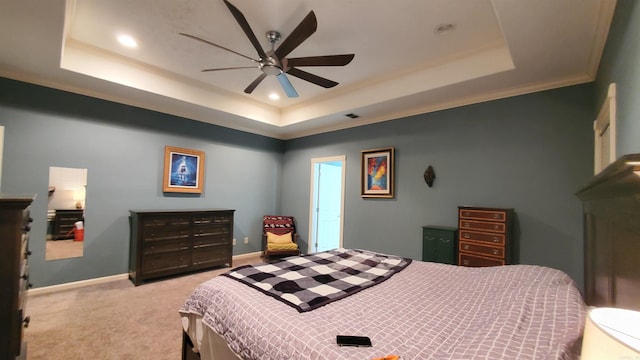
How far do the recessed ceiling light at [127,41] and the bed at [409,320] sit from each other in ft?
9.03

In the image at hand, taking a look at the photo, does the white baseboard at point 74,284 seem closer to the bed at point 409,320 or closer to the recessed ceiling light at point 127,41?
the bed at point 409,320

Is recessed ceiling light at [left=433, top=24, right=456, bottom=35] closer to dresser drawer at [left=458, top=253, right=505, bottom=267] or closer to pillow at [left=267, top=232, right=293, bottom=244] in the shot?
dresser drawer at [left=458, top=253, right=505, bottom=267]

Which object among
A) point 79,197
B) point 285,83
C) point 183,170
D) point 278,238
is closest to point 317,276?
point 285,83

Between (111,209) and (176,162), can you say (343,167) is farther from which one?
(111,209)

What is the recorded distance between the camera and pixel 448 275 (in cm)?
197

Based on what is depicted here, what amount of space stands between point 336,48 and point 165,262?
3.67 m

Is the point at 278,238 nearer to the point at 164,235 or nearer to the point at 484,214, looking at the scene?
the point at 164,235

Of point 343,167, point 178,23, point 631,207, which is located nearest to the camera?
point 631,207

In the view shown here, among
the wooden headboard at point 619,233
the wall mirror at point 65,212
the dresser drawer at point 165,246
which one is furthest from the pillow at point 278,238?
the wooden headboard at point 619,233

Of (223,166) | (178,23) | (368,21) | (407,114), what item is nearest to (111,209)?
(223,166)

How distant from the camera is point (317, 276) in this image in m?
1.84

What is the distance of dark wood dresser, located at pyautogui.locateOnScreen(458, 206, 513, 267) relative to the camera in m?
2.77

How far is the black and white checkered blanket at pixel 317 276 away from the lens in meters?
1.47

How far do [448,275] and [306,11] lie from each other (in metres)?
2.51
